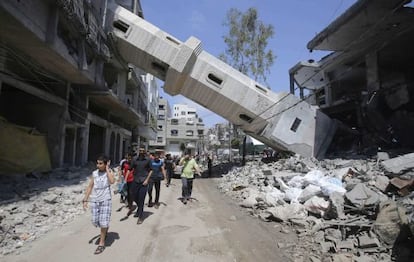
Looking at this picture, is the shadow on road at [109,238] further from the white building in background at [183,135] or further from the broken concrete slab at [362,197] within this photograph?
the white building in background at [183,135]

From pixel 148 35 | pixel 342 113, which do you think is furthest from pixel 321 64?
pixel 148 35

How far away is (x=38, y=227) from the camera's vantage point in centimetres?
648

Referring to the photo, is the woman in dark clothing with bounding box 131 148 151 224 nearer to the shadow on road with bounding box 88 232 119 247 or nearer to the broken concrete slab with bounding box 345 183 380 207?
the shadow on road with bounding box 88 232 119 247

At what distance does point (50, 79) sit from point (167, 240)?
1173 centimetres

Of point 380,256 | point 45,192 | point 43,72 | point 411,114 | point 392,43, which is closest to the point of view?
point 380,256

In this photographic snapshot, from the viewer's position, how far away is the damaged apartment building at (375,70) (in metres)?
14.3

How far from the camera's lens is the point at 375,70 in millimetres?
16656

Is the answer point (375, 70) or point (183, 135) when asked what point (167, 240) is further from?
point (183, 135)

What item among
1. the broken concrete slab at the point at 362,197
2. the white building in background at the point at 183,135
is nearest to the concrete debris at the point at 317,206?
the broken concrete slab at the point at 362,197

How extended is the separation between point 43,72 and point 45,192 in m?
6.04

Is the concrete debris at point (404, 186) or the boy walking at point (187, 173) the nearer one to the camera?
the concrete debris at point (404, 186)

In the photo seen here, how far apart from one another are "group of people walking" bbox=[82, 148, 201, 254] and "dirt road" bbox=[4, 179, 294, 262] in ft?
1.24

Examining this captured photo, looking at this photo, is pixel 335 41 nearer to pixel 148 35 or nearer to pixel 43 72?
pixel 148 35

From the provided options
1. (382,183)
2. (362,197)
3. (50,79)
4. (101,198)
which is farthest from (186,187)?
(50,79)
